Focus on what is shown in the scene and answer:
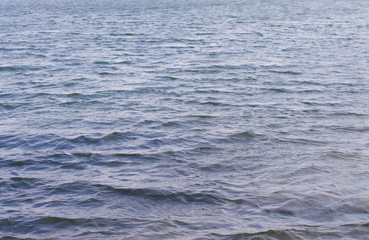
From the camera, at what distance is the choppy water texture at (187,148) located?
731cm

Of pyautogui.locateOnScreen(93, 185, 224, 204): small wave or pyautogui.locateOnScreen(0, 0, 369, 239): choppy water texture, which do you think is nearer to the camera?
pyautogui.locateOnScreen(0, 0, 369, 239): choppy water texture

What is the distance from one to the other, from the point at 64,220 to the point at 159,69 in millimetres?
14505

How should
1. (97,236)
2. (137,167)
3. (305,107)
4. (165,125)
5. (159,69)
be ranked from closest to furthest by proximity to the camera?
(97,236), (137,167), (165,125), (305,107), (159,69)

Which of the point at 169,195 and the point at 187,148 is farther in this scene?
the point at 187,148

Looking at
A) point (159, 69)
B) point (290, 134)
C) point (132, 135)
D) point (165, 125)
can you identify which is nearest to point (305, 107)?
point (290, 134)

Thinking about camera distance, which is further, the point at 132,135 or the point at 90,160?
the point at 132,135

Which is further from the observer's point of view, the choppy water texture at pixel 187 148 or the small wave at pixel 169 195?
the small wave at pixel 169 195

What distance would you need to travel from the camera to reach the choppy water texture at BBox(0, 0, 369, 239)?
7.31 m

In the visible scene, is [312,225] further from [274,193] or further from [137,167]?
[137,167]

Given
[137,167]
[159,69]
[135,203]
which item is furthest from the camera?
[159,69]

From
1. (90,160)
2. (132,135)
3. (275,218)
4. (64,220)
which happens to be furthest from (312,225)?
(132,135)

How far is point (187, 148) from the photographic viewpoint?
1068cm

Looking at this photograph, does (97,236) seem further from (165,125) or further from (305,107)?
(305,107)

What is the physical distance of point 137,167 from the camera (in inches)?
380
